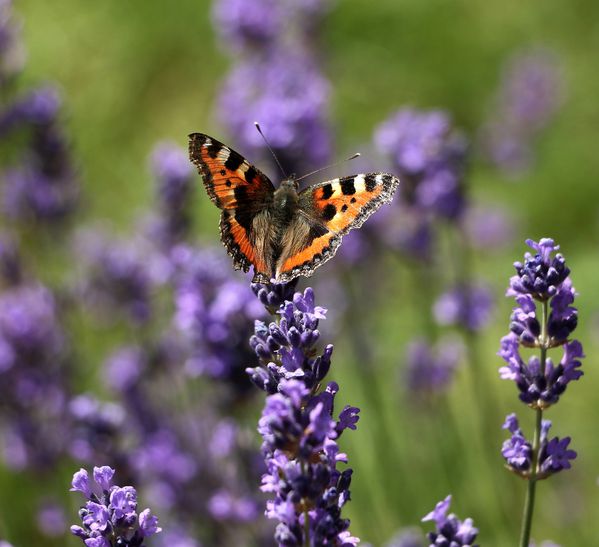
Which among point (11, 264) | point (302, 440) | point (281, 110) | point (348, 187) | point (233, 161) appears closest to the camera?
point (302, 440)

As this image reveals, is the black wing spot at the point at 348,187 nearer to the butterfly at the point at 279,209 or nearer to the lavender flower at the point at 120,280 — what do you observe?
the butterfly at the point at 279,209

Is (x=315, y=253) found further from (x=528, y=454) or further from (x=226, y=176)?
(x=528, y=454)

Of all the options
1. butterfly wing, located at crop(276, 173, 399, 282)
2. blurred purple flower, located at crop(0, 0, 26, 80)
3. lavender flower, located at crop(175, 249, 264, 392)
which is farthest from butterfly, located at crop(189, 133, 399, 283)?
blurred purple flower, located at crop(0, 0, 26, 80)

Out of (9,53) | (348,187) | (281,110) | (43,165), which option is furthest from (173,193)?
(348,187)

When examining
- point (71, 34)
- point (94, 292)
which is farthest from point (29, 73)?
point (94, 292)

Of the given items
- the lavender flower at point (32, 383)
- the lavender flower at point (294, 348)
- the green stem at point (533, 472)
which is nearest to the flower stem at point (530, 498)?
the green stem at point (533, 472)

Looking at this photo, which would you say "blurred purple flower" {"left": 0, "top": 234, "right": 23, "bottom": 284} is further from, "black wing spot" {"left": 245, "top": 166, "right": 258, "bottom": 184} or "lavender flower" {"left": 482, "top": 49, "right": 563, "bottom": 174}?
"lavender flower" {"left": 482, "top": 49, "right": 563, "bottom": 174}

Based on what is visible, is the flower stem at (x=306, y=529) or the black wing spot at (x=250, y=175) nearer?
the flower stem at (x=306, y=529)
